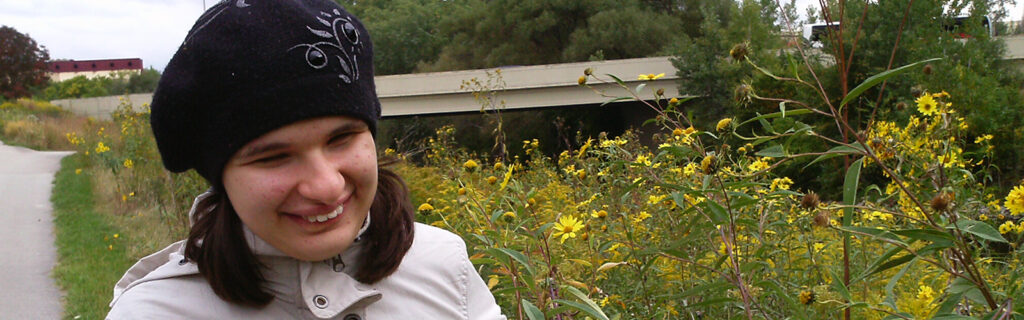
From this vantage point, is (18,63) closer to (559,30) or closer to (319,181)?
(559,30)

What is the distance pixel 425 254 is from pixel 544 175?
4288 mm

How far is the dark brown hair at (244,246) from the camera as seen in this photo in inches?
52.7

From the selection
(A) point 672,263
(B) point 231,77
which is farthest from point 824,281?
(B) point 231,77

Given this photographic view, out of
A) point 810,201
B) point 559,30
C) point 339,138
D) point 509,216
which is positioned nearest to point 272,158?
point 339,138

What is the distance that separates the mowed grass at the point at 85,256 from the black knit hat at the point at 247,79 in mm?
3948

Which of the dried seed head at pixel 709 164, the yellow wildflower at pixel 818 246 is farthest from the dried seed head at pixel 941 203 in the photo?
the yellow wildflower at pixel 818 246

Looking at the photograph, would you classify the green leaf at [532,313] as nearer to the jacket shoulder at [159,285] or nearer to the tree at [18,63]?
the jacket shoulder at [159,285]

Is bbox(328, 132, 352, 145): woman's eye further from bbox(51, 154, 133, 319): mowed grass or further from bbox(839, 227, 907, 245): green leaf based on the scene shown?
bbox(51, 154, 133, 319): mowed grass

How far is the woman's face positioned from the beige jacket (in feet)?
0.18

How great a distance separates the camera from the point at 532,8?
3180cm

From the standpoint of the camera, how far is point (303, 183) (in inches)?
49.9

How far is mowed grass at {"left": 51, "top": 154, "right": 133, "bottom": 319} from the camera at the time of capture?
5.05 metres

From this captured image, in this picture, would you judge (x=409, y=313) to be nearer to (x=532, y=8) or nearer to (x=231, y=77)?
(x=231, y=77)

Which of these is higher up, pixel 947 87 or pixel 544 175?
pixel 947 87
